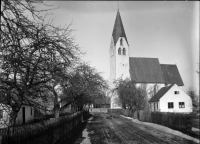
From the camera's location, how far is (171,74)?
254ft

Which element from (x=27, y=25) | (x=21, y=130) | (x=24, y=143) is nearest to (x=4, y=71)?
(x=27, y=25)

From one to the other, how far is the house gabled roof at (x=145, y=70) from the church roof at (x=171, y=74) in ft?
5.64

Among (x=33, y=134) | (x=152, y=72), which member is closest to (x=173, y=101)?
(x=152, y=72)

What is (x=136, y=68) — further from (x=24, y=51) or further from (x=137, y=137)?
(x=24, y=51)

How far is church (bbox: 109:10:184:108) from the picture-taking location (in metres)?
74.6

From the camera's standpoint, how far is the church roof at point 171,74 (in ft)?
248

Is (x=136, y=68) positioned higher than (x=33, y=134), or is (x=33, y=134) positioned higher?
(x=136, y=68)

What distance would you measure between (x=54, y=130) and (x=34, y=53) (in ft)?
24.3

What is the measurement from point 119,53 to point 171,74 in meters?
16.5

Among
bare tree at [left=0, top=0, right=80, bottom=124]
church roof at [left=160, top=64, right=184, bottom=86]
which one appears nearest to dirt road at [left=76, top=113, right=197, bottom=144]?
bare tree at [left=0, top=0, right=80, bottom=124]

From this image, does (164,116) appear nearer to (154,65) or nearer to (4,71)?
(4,71)

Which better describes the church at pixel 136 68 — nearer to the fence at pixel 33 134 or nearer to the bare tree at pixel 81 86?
the bare tree at pixel 81 86

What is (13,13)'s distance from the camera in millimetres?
5828

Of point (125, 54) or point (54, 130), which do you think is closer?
point (54, 130)
